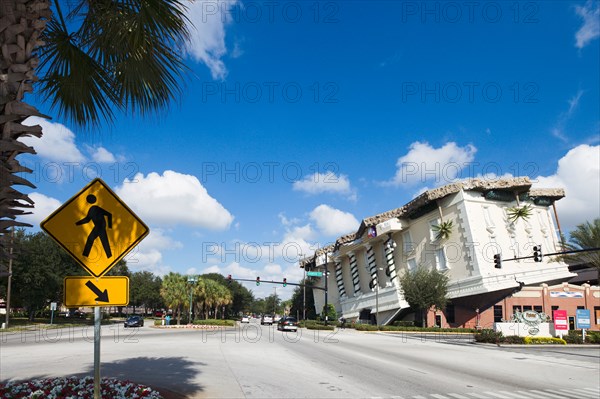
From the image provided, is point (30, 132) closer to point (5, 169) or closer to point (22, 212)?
point (5, 169)

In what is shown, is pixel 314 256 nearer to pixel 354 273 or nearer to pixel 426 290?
pixel 354 273

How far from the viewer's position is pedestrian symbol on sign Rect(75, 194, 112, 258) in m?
5.18

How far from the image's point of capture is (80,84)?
24.1ft

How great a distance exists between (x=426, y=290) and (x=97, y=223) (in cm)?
4432

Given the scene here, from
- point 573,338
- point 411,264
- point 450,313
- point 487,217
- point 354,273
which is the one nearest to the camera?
point 573,338

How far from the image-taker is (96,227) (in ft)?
17.3

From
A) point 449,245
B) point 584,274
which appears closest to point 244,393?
point 449,245

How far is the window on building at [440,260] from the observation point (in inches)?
1977

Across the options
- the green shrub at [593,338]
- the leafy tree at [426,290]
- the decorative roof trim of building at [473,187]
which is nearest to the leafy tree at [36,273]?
the leafy tree at [426,290]

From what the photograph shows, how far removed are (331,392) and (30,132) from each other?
843 centimetres

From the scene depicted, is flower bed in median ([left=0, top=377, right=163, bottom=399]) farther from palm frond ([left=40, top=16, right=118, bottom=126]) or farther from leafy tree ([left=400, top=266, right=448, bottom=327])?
leafy tree ([left=400, top=266, right=448, bottom=327])

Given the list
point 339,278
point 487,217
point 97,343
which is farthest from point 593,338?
point 339,278

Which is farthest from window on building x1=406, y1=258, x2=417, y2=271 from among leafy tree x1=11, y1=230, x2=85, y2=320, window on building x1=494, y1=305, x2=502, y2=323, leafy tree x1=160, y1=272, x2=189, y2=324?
leafy tree x1=11, y1=230, x2=85, y2=320

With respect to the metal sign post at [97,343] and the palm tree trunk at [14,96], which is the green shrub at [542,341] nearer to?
the metal sign post at [97,343]
